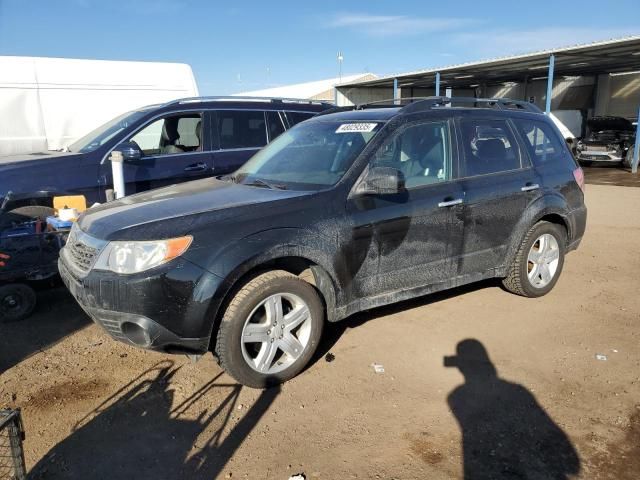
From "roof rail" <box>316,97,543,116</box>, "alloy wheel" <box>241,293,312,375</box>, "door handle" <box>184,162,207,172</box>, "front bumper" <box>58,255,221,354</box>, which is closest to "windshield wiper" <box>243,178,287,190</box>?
"alloy wheel" <box>241,293,312,375</box>

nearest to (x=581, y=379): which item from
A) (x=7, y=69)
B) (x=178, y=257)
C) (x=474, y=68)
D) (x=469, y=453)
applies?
(x=469, y=453)

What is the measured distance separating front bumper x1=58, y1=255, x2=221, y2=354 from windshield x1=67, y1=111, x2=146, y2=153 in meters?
3.56

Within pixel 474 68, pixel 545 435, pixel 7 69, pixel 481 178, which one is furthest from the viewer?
pixel 474 68

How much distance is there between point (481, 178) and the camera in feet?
13.8

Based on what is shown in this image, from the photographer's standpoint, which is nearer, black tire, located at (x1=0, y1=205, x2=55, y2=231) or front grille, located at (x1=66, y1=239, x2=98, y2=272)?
front grille, located at (x1=66, y1=239, x2=98, y2=272)

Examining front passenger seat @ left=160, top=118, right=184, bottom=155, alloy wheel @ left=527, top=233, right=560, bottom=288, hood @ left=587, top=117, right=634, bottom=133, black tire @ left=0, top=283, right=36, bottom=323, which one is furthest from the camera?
hood @ left=587, top=117, right=634, bottom=133

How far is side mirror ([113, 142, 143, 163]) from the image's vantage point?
585 cm

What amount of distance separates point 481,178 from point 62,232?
373 cm

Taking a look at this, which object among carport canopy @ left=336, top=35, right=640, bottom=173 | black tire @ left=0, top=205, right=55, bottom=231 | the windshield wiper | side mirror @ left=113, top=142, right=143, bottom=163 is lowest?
black tire @ left=0, top=205, right=55, bottom=231

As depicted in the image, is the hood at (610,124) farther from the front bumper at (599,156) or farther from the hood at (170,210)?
the hood at (170,210)

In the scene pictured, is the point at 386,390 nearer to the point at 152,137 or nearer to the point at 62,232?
the point at 62,232

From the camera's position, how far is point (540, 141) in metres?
4.86

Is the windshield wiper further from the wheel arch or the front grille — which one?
the front grille

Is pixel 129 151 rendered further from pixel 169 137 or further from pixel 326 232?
pixel 326 232
